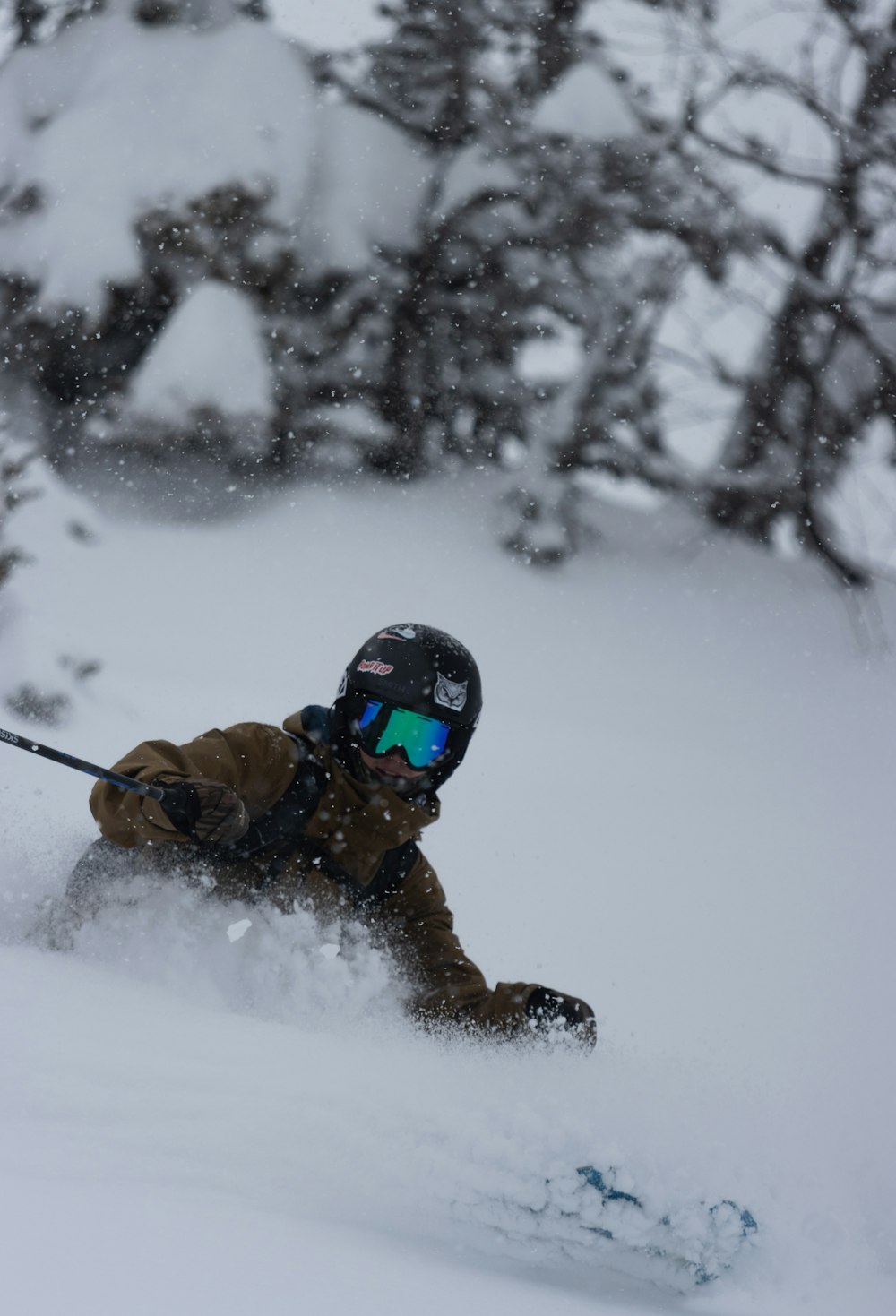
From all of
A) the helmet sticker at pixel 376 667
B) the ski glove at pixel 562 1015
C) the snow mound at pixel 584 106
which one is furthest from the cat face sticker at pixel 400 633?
the snow mound at pixel 584 106

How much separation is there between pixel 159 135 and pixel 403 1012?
28.2 ft

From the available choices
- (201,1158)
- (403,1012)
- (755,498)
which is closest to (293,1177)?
(201,1158)

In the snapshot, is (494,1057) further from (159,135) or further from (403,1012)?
(159,135)

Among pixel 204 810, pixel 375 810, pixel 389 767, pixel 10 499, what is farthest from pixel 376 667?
pixel 10 499

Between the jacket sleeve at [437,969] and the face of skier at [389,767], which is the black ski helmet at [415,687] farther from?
the jacket sleeve at [437,969]

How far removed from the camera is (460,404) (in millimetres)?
10070

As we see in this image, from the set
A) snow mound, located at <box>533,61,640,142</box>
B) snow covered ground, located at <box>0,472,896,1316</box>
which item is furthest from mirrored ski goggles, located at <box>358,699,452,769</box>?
snow mound, located at <box>533,61,640,142</box>

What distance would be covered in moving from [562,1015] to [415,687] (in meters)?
1.03

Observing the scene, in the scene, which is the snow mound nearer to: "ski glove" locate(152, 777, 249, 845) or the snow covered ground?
the snow covered ground

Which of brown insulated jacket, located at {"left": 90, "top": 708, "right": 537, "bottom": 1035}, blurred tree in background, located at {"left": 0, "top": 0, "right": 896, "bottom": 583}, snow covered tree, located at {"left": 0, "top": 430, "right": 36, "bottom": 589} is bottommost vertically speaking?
brown insulated jacket, located at {"left": 90, "top": 708, "right": 537, "bottom": 1035}

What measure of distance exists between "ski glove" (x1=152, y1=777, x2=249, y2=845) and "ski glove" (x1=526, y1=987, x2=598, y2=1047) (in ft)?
3.58

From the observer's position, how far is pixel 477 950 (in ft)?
19.3

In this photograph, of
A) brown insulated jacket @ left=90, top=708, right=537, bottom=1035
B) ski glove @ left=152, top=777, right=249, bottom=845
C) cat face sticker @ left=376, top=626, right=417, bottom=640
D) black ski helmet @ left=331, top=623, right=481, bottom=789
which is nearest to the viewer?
ski glove @ left=152, top=777, right=249, bottom=845

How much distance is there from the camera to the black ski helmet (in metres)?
3.37
